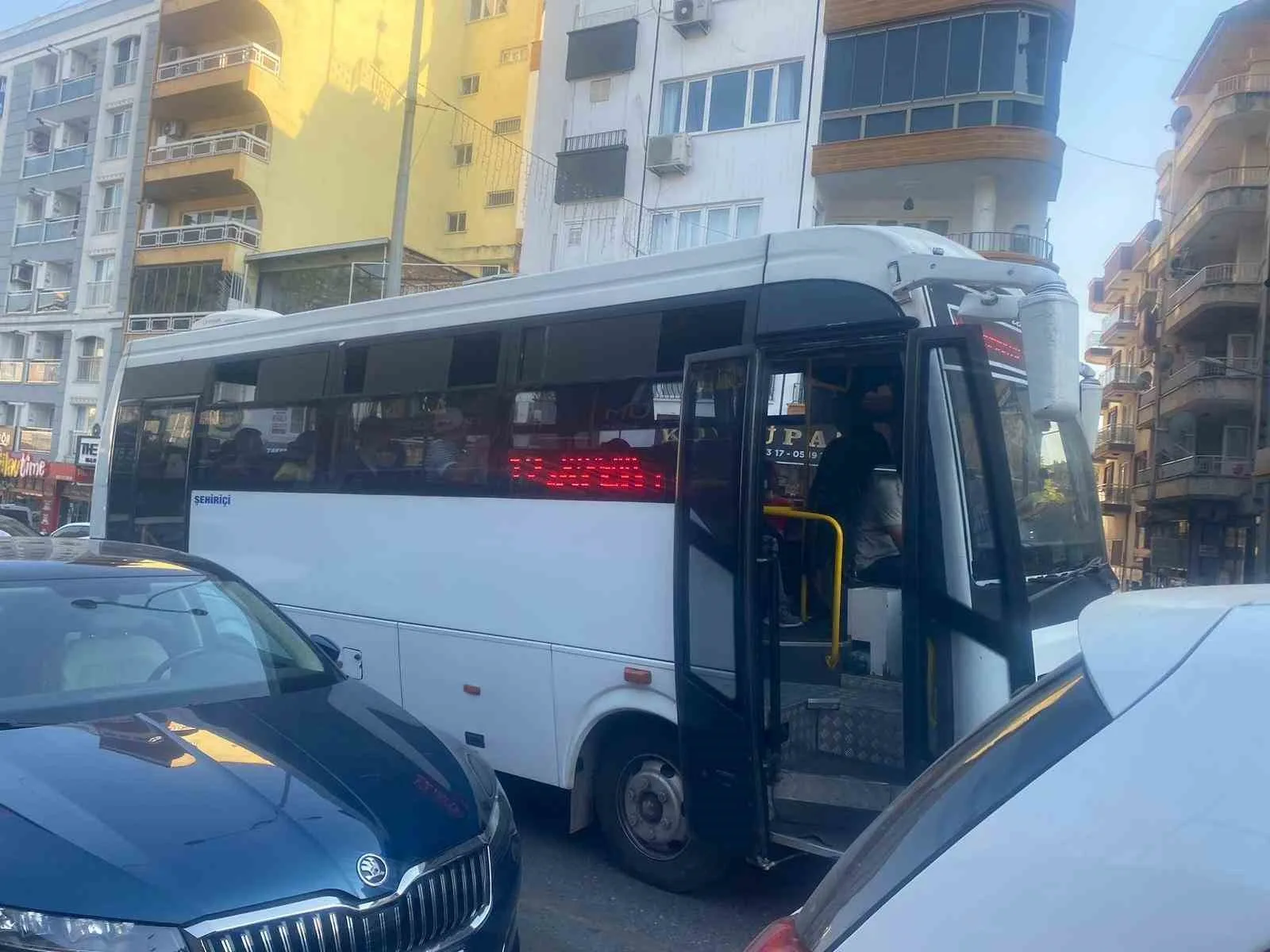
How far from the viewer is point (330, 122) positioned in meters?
36.7

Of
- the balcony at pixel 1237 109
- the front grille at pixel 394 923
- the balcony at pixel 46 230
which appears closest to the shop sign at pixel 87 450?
the balcony at pixel 46 230

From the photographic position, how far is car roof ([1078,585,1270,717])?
1.61 metres

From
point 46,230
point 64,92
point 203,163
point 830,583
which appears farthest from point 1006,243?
point 64,92

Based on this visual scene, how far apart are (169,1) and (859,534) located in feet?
123

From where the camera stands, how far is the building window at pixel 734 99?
79.4 ft

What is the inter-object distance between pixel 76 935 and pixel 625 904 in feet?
10.6

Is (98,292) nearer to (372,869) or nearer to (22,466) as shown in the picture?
(22,466)

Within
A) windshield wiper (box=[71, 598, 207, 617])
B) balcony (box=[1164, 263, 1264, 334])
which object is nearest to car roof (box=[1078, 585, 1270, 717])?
windshield wiper (box=[71, 598, 207, 617])

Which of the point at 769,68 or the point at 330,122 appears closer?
the point at 769,68

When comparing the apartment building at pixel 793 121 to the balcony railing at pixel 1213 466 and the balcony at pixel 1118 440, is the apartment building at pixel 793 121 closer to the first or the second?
the balcony railing at pixel 1213 466

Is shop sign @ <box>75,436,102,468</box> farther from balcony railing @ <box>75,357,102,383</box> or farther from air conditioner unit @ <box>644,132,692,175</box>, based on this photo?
air conditioner unit @ <box>644,132,692,175</box>

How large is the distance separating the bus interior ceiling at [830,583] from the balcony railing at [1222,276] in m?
32.7

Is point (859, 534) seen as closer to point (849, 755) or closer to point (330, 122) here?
point (849, 755)

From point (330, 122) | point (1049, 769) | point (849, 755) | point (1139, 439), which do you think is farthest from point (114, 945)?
point (1139, 439)
